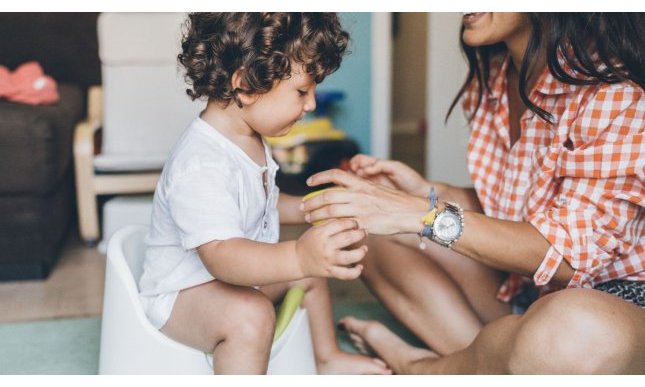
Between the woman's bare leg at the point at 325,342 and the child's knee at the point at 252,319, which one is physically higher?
the child's knee at the point at 252,319

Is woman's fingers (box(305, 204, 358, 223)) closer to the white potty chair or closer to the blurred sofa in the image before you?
the white potty chair

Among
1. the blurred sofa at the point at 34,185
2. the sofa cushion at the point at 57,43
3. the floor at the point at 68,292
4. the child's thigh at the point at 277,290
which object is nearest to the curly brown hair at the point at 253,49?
the child's thigh at the point at 277,290

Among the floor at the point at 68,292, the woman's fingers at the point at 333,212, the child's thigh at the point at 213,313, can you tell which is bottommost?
the floor at the point at 68,292

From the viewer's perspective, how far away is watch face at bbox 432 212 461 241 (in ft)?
3.57

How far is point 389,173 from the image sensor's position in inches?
Answer: 55.0

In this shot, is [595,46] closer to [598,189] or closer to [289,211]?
[598,189]

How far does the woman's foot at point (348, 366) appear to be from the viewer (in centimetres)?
134

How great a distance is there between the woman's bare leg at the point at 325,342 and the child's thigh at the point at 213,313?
0.75ft

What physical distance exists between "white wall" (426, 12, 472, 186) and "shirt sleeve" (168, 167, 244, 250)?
155 cm

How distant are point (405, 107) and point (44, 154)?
11.2ft

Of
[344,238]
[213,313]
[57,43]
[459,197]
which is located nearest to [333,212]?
[344,238]

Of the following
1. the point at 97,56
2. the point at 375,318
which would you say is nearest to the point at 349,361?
the point at 375,318

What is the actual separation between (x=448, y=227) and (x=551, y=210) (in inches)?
7.1

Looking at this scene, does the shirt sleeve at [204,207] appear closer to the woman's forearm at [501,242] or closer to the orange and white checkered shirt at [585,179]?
the woman's forearm at [501,242]
